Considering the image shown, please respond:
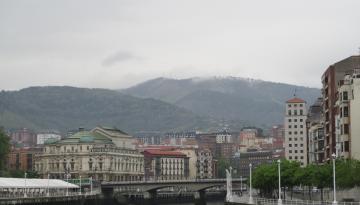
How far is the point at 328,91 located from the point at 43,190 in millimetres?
58880

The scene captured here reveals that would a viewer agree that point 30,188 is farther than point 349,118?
Yes

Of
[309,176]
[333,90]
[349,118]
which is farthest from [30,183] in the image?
[309,176]

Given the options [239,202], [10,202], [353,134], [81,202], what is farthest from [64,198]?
[353,134]

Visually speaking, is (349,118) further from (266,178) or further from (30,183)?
(30,183)

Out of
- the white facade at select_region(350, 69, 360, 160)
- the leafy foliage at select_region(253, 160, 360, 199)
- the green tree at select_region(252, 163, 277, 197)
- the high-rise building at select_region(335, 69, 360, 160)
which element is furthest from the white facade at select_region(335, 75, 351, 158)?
the green tree at select_region(252, 163, 277, 197)

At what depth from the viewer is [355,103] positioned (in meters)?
120

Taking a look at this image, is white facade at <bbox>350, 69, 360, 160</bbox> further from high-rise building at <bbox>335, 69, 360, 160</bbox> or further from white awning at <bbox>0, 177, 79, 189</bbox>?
white awning at <bbox>0, 177, 79, 189</bbox>

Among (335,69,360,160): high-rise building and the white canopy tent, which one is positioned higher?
(335,69,360,160): high-rise building

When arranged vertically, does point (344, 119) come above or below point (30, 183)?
above

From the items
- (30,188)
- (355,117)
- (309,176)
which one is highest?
(355,117)

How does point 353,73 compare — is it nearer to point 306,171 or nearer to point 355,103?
point 355,103

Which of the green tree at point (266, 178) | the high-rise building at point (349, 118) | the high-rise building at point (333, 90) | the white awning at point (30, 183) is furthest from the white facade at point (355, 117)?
the white awning at point (30, 183)

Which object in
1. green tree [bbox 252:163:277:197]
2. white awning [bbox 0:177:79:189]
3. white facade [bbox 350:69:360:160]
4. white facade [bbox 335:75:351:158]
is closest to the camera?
white facade [bbox 350:69:360:160]

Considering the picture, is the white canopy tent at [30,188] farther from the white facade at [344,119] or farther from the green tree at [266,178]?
the white facade at [344,119]
